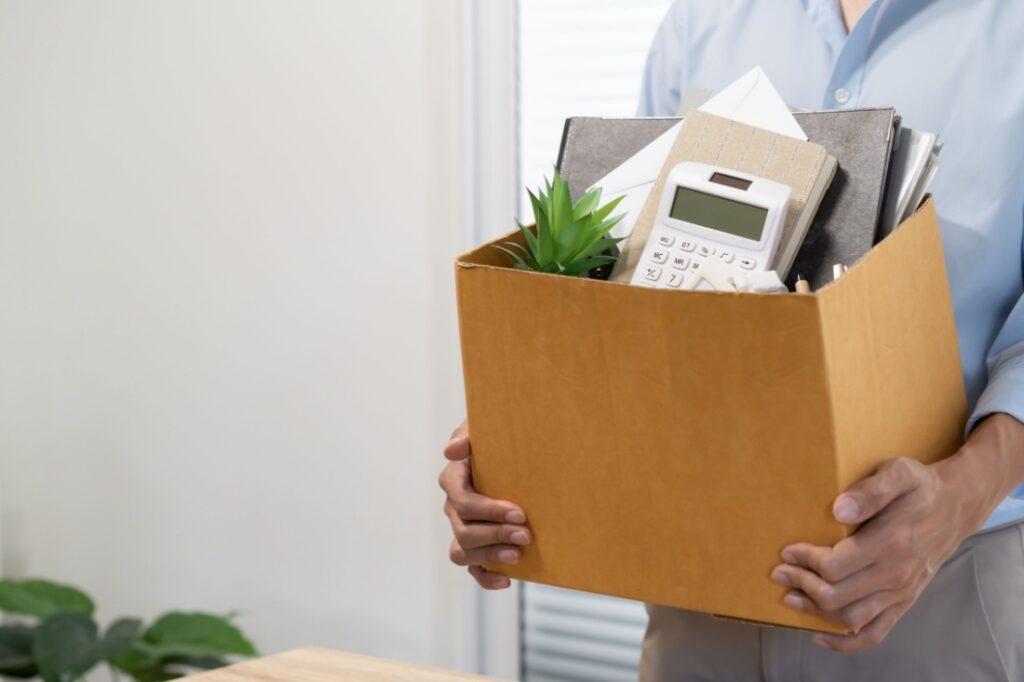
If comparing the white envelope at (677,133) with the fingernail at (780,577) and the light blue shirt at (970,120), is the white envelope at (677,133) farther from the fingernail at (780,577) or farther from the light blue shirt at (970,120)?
the fingernail at (780,577)

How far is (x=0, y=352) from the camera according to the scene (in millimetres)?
2688

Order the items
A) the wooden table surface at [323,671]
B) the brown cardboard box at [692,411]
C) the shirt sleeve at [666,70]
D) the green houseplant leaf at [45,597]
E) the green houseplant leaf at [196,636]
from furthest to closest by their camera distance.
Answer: the green houseplant leaf at [45,597], the green houseplant leaf at [196,636], the shirt sleeve at [666,70], the wooden table surface at [323,671], the brown cardboard box at [692,411]

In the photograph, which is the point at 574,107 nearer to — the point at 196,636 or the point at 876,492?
the point at 196,636

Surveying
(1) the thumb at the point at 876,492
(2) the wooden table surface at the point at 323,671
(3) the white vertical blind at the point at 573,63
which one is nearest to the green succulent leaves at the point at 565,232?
(1) the thumb at the point at 876,492

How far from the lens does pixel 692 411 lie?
804 mm

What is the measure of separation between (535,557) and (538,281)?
24 centimetres

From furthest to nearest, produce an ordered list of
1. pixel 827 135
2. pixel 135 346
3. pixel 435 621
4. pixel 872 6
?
1. pixel 135 346
2. pixel 435 621
3. pixel 872 6
4. pixel 827 135

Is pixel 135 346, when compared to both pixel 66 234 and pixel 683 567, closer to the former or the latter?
pixel 66 234

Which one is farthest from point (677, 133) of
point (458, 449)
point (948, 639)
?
point (948, 639)

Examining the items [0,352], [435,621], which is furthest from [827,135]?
[0,352]

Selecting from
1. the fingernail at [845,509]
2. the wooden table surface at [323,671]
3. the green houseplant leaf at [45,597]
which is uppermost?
the fingernail at [845,509]

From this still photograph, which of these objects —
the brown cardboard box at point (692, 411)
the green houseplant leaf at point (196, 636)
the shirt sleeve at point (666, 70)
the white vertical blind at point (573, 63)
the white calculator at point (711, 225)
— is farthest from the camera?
the green houseplant leaf at point (196, 636)

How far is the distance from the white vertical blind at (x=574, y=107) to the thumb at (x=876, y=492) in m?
1.31

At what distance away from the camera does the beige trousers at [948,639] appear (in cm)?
105
